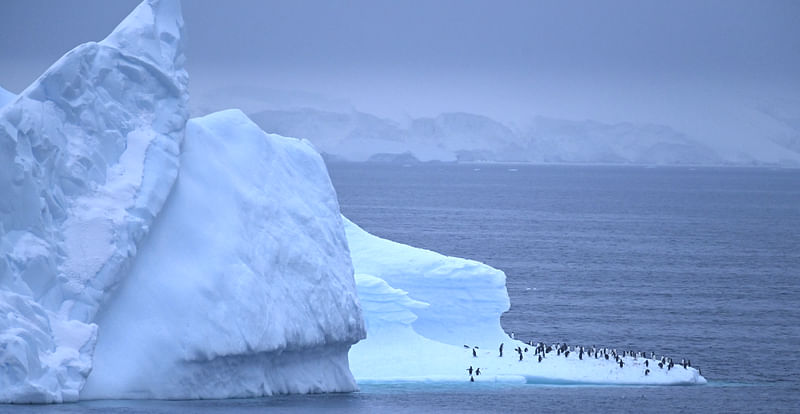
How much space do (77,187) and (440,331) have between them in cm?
2127

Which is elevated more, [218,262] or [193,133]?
[193,133]

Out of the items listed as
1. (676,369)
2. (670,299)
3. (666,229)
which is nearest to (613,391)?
(676,369)

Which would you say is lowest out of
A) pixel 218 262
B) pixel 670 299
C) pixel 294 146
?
pixel 670 299

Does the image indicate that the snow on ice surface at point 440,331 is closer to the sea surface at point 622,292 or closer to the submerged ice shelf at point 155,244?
the sea surface at point 622,292

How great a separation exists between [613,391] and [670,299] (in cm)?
3082

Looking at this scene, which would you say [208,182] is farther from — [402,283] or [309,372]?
[402,283]

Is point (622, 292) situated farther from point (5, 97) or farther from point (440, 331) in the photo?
point (5, 97)

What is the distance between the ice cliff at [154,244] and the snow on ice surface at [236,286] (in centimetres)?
4

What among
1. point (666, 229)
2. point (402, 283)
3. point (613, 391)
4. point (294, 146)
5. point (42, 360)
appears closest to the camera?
point (42, 360)

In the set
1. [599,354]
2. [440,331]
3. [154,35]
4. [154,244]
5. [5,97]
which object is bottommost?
[599,354]

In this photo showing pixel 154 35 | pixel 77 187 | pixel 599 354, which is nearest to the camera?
pixel 77 187

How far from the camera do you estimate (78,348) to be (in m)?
31.1

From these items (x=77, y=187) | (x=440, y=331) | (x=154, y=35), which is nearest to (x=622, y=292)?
(x=440, y=331)

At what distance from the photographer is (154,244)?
34.9 m
